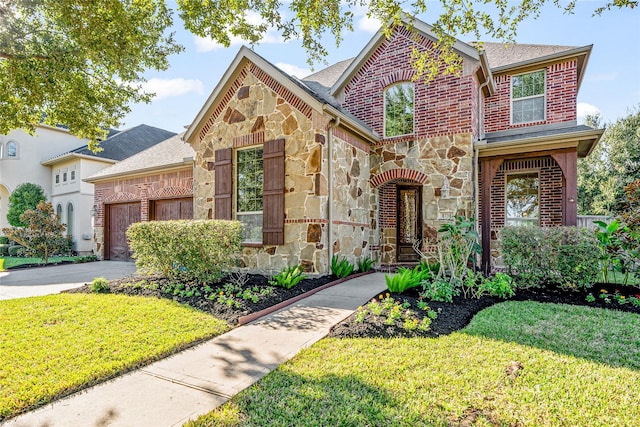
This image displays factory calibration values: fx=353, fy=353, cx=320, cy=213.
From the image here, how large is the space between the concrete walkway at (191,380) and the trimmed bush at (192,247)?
82.6 inches

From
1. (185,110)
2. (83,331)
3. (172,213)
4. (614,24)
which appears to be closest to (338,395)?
(83,331)

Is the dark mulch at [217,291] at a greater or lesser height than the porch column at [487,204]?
lesser

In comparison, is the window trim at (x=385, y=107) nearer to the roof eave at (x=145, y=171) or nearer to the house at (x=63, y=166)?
the roof eave at (x=145, y=171)

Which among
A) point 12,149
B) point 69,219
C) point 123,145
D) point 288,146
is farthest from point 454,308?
point 12,149

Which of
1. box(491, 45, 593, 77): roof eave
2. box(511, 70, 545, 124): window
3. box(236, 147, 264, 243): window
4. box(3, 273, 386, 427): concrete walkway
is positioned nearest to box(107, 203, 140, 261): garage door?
box(236, 147, 264, 243): window

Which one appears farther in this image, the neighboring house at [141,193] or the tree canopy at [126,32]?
the neighboring house at [141,193]

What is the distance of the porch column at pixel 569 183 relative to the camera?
8.16 meters

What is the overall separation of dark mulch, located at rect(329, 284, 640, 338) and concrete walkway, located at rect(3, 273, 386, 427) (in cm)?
43

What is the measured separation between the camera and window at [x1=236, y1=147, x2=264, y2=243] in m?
8.57

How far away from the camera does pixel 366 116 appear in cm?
1004

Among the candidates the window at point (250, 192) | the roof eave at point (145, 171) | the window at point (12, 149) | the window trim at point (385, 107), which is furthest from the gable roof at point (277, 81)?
the window at point (12, 149)

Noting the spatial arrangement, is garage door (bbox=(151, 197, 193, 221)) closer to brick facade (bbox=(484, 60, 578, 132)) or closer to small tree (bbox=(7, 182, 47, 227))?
small tree (bbox=(7, 182, 47, 227))

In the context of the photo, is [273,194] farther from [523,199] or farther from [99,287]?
[523,199]

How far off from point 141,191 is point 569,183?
12.9 metres
